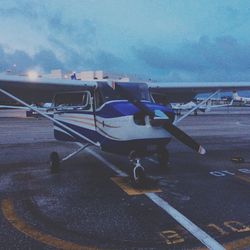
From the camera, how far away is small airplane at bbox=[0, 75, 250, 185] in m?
6.88

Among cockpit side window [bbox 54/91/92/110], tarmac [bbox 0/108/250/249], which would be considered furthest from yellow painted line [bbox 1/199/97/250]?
cockpit side window [bbox 54/91/92/110]

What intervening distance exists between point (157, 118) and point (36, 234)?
124 inches

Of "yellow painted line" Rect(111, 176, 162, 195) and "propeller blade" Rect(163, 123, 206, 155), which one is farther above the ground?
"propeller blade" Rect(163, 123, 206, 155)

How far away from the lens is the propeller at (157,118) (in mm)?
6727

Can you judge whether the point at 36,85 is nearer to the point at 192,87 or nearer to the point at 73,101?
the point at 73,101

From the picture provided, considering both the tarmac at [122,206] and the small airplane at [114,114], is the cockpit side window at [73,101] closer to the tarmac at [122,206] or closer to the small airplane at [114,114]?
the small airplane at [114,114]

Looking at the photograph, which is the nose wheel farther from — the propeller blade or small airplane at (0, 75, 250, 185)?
the propeller blade

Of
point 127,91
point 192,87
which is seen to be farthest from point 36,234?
point 192,87

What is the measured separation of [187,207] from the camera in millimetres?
5676

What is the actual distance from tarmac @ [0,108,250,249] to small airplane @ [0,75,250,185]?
66 cm

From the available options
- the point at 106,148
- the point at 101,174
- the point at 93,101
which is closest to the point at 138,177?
the point at 106,148

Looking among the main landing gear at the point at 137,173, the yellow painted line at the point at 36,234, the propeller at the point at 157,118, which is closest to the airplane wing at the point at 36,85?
the propeller at the point at 157,118

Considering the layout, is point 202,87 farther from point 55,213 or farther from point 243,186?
point 55,213

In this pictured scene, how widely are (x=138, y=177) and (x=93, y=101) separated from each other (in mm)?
2414
